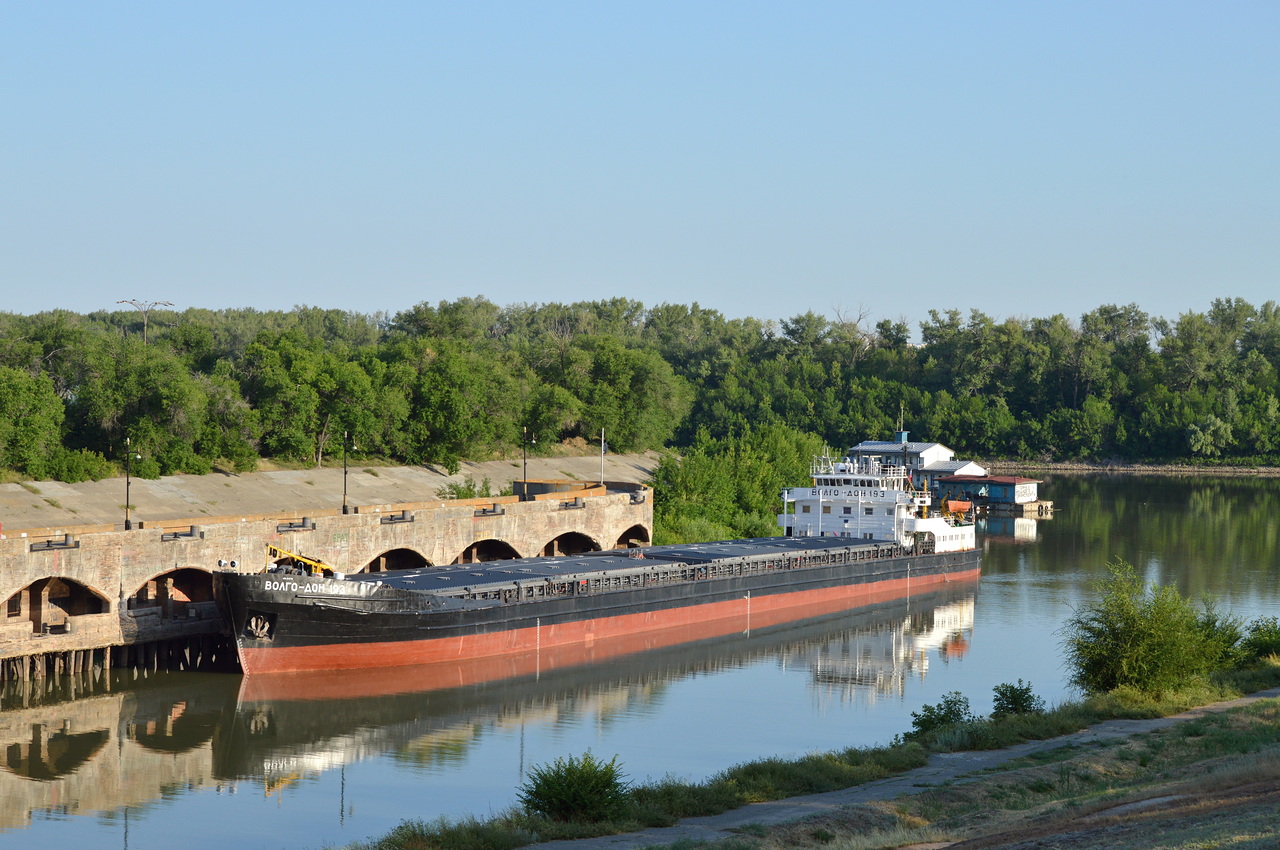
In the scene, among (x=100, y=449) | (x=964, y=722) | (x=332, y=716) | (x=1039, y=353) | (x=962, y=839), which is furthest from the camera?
(x=1039, y=353)

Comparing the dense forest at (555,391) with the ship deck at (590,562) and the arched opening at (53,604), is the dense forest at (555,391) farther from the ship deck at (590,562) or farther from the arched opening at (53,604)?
the arched opening at (53,604)

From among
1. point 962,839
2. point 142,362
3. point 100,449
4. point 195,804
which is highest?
point 142,362

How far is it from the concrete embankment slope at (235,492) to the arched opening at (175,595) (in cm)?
1551

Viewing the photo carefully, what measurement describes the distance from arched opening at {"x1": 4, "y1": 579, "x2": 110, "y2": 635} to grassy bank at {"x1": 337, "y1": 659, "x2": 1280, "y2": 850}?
19764 millimetres

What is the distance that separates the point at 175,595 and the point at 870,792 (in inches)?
1145

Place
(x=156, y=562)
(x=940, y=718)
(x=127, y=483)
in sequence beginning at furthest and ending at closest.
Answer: (x=127, y=483), (x=156, y=562), (x=940, y=718)

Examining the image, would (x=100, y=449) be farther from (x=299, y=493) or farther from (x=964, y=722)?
(x=964, y=722)

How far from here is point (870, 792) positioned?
2730cm

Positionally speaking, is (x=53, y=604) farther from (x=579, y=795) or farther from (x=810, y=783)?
(x=810, y=783)

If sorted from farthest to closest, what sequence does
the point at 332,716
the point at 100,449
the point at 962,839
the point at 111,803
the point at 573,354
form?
1. the point at 573,354
2. the point at 100,449
3. the point at 332,716
4. the point at 111,803
5. the point at 962,839

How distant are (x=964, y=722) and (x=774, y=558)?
28562mm

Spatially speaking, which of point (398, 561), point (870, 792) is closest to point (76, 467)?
point (398, 561)

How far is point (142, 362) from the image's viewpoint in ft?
282

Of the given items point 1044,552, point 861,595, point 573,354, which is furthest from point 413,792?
point 573,354
